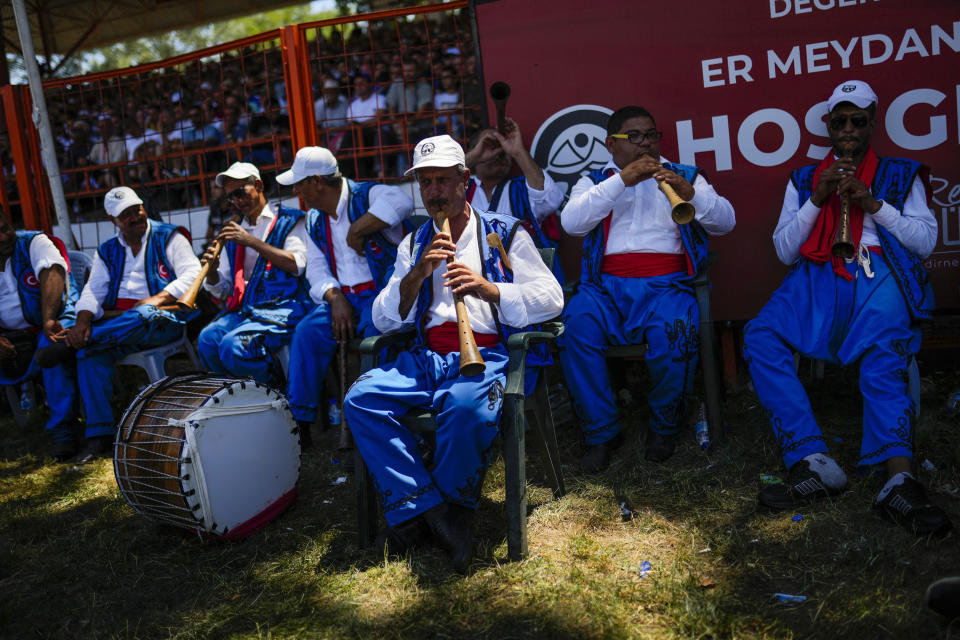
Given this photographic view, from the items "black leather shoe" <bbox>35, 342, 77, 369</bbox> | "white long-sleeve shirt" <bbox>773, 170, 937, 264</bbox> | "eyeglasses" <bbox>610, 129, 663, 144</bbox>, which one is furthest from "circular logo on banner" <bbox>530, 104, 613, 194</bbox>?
"black leather shoe" <bbox>35, 342, 77, 369</bbox>

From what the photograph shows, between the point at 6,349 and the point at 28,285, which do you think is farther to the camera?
the point at 28,285

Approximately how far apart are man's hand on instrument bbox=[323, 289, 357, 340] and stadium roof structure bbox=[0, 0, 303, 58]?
948 centimetres

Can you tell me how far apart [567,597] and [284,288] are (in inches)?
115

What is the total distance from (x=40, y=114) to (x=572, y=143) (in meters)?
3.92

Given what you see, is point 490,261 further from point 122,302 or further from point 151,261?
point 122,302

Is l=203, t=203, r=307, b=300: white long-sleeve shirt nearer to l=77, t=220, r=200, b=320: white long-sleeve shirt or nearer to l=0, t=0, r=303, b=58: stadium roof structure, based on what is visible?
l=77, t=220, r=200, b=320: white long-sleeve shirt

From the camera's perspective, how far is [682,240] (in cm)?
393

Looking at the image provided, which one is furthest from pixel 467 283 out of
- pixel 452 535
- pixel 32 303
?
pixel 32 303

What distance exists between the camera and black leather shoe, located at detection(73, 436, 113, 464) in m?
4.75

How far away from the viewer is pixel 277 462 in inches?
135

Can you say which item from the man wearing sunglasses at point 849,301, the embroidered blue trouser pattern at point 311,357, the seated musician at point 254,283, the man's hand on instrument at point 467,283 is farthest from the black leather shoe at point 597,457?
the seated musician at point 254,283

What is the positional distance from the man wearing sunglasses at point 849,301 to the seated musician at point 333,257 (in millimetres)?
2147

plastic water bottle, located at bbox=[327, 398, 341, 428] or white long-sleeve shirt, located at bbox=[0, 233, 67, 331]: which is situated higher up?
white long-sleeve shirt, located at bbox=[0, 233, 67, 331]

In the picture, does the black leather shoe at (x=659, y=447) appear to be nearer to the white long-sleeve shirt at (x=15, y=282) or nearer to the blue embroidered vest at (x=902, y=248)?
the blue embroidered vest at (x=902, y=248)
